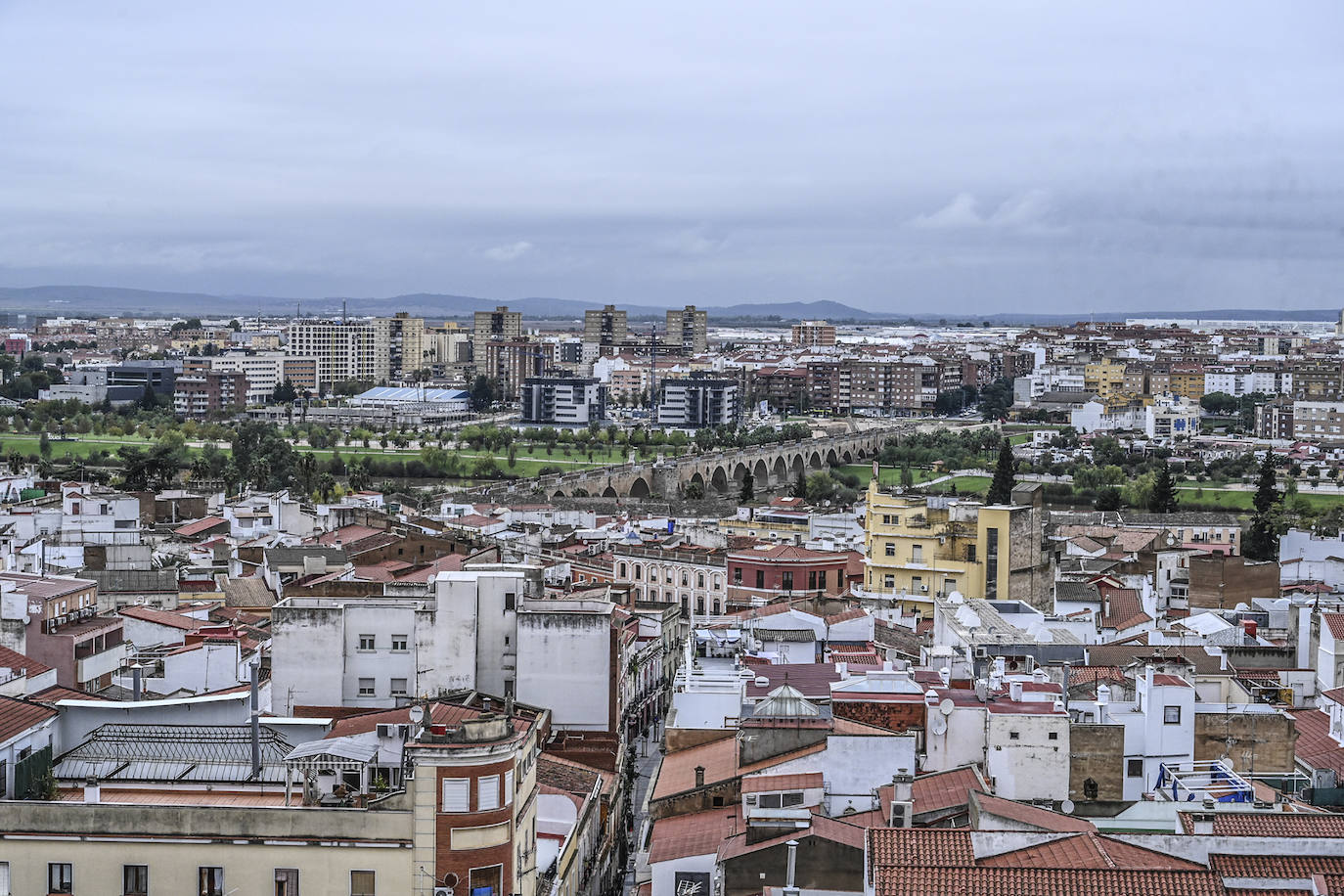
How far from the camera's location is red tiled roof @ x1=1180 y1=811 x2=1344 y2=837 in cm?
1190

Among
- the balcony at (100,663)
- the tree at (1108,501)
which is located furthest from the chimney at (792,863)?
the tree at (1108,501)

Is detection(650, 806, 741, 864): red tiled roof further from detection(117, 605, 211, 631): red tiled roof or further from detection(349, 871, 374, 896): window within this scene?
detection(117, 605, 211, 631): red tiled roof

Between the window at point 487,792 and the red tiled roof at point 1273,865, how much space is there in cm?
452

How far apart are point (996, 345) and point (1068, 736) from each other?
17640 cm

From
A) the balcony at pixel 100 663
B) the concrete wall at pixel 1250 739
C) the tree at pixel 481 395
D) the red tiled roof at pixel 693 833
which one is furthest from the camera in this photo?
the tree at pixel 481 395

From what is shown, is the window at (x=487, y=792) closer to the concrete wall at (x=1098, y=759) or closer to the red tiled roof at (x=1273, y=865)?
the red tiled roof at (x=1273, y=865)

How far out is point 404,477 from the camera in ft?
264

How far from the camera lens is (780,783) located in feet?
51.2

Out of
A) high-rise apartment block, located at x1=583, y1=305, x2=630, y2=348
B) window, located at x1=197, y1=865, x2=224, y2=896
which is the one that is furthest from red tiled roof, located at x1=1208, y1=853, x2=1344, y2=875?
high-rise apartment block, located at x1=583, y1=305, x2=630, y2=348

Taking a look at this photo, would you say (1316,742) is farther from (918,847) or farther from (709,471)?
(709,471)

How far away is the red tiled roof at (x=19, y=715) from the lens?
13578 millimetres

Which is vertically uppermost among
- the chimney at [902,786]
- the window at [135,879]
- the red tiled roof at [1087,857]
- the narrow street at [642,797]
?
the red tiled roof at [1087,857]

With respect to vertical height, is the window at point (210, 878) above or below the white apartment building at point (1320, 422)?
above

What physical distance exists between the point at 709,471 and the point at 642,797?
191 feet
